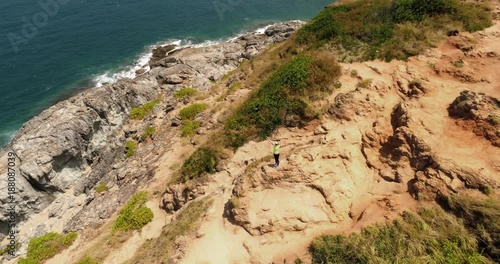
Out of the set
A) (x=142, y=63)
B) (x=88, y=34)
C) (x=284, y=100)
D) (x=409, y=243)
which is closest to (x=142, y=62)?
(x=142, y=63)

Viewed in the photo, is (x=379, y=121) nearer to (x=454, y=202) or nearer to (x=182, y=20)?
(x=454, y=202)

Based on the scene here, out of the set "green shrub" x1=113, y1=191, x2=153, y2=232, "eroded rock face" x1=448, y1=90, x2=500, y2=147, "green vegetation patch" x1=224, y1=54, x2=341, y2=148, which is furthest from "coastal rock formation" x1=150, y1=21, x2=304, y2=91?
"eroded rock face" x1=448, y1=90, x2=500, y2=147

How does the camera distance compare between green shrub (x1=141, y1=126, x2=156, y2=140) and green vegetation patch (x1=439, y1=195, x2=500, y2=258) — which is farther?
green shrub (x1=141, y1=126, x2=156, y2=140)

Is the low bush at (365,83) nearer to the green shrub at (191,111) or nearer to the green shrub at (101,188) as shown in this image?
the green shrub at (191,111)

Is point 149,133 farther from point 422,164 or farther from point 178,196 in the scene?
point 422,164

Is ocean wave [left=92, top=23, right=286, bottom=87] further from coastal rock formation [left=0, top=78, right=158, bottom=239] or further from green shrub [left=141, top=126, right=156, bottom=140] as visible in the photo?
green shrub [left=141, top=126, right=156, bottom=140]

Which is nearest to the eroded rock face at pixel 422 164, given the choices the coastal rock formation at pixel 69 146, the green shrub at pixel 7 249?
the coastal rock formation at pixel 69 146

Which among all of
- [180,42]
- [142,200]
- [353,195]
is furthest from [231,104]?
[180,42]
